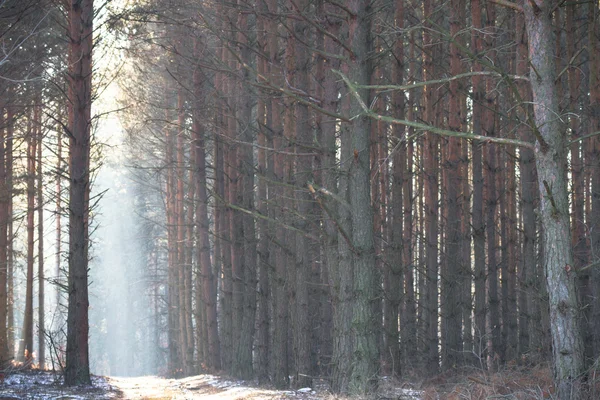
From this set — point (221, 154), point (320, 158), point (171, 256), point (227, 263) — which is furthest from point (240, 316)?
point (171, 256)

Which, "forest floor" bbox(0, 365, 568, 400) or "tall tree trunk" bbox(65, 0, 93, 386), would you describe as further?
"tall tree trunk" bbox(65, 0, 93, 386)

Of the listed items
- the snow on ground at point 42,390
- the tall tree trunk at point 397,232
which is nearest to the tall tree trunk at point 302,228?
the tall tree trunk at point 397,232

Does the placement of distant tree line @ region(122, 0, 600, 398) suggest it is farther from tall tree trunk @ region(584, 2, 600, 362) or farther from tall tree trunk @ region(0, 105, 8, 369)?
tall tree trunk @ region(0, 105, 8, 369)

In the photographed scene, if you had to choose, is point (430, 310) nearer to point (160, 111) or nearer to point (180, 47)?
point (180, 47)

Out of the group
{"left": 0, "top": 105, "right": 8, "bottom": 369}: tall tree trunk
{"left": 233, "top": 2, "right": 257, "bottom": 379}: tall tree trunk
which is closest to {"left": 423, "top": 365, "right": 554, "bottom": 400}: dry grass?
{"left": 233, "top": 2, "right": 257, "bottom": 379}: tall tree trunk

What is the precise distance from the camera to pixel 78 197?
453 inches

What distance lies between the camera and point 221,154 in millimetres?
17594

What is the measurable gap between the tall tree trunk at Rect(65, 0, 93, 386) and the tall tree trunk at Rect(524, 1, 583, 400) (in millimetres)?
7927

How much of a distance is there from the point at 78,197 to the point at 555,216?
8.27 m

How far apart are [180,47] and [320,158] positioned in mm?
8213

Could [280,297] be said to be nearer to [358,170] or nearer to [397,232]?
[397,232]

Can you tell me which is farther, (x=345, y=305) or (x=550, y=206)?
(x=345, y=305)

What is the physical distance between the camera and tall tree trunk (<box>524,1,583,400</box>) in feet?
20.0

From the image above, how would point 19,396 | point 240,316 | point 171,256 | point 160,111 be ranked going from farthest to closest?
1. point 171,256
2. point 160,111
3. point 240,316
4. point 19,396
